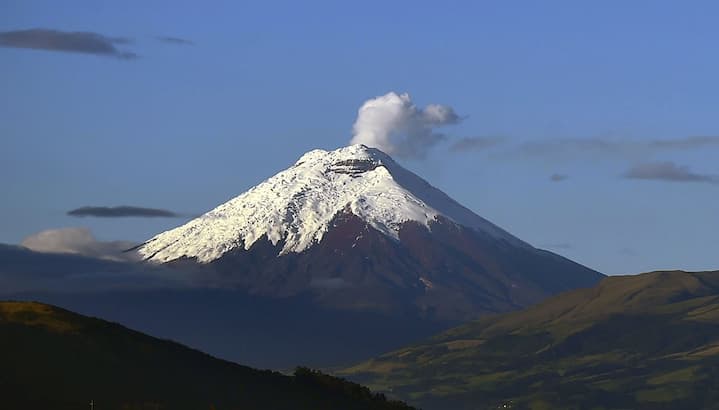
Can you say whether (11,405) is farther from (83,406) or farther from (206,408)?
(206,408)

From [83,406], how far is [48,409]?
15.6 feet

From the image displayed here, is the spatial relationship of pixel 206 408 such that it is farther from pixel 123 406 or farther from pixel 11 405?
pixel 11 405

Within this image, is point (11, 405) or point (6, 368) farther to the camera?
point (6, 368)

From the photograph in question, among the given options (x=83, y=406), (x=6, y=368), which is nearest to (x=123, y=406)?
(x=83, y=406)

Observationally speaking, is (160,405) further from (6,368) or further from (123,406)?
(6,368)

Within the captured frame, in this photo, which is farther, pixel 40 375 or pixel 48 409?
pixel 40 375

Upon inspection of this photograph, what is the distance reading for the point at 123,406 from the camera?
189250 mm

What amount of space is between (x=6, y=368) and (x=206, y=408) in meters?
→ 24.1

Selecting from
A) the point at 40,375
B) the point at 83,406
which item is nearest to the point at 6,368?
the point at 40,375

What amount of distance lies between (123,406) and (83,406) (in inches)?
183

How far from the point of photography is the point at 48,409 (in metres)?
184

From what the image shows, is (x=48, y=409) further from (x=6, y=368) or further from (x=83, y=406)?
(x=6, y=368)

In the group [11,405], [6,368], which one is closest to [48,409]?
[11,405]

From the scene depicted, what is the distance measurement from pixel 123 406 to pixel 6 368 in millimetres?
18120
